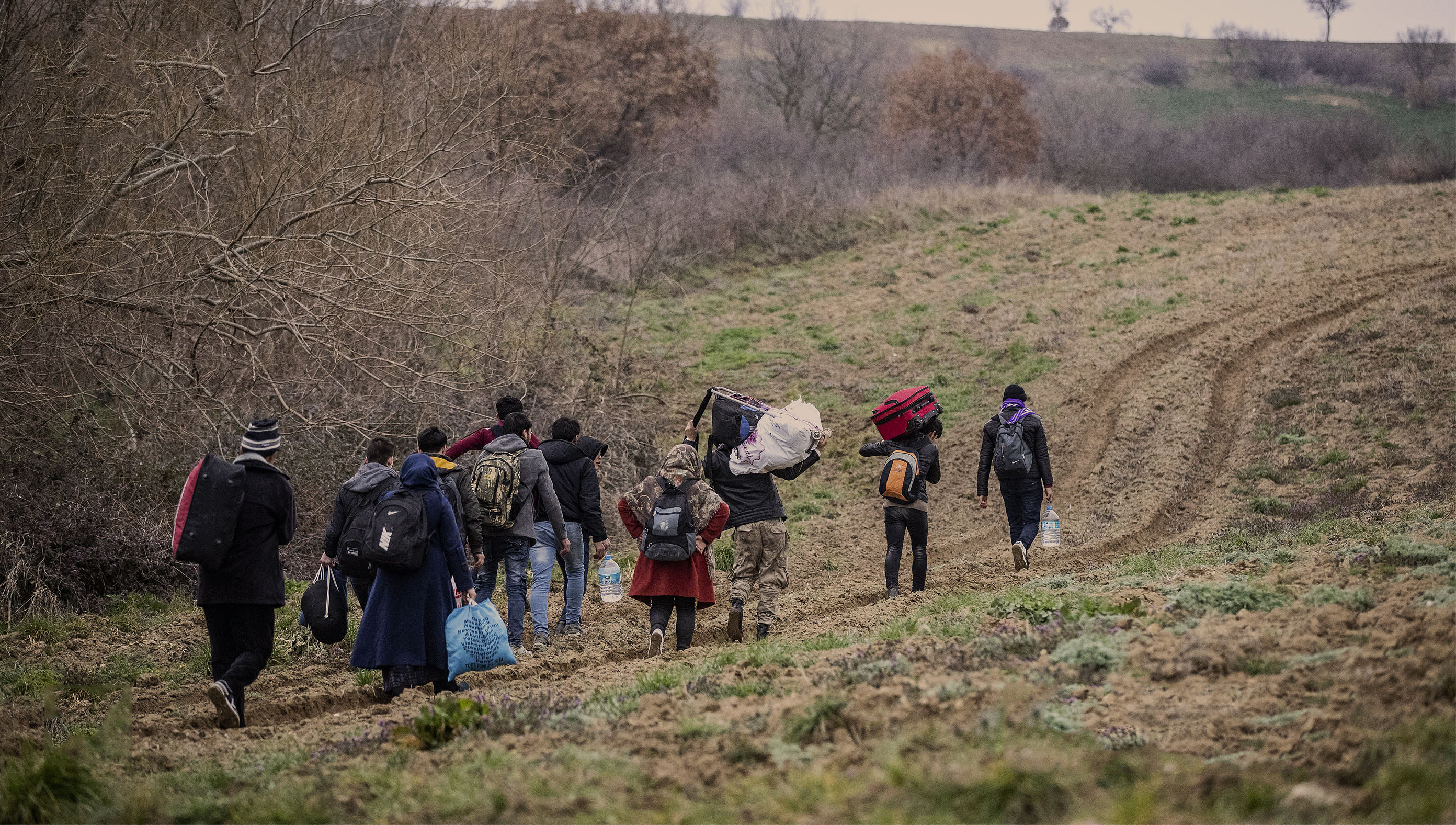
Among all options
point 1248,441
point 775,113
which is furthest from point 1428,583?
point 775,113

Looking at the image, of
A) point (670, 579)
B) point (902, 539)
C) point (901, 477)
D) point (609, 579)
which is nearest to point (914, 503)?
point (901, 477)

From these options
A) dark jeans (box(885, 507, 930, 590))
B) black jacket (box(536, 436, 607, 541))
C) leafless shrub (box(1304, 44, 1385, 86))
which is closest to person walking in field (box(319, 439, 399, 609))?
black jacket (box(536, 436, 607, 541))

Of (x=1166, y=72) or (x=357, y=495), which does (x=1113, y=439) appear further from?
(x=1166, y=72)

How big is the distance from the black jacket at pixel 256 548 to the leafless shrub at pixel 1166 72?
81.6 m

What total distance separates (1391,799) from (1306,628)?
95.4 inches

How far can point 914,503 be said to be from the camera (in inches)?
387

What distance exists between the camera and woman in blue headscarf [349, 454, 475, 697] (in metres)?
7.01

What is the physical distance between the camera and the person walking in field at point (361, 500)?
23.1 feet

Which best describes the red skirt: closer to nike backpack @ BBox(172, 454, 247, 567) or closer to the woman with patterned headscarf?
the woman with patterned headscarf

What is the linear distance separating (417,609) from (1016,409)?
21.0 ft

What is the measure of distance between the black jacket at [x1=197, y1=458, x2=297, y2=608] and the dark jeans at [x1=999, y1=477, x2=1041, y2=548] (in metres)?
6.95

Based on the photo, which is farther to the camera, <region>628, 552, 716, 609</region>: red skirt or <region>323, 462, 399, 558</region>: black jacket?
<region>628, 552, 716, 609</region>: red skirt

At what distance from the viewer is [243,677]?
6.74 m

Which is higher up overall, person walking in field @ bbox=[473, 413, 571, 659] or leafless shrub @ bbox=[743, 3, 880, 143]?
leafless shrub @ bbox=[743, 3, 880, 143]
